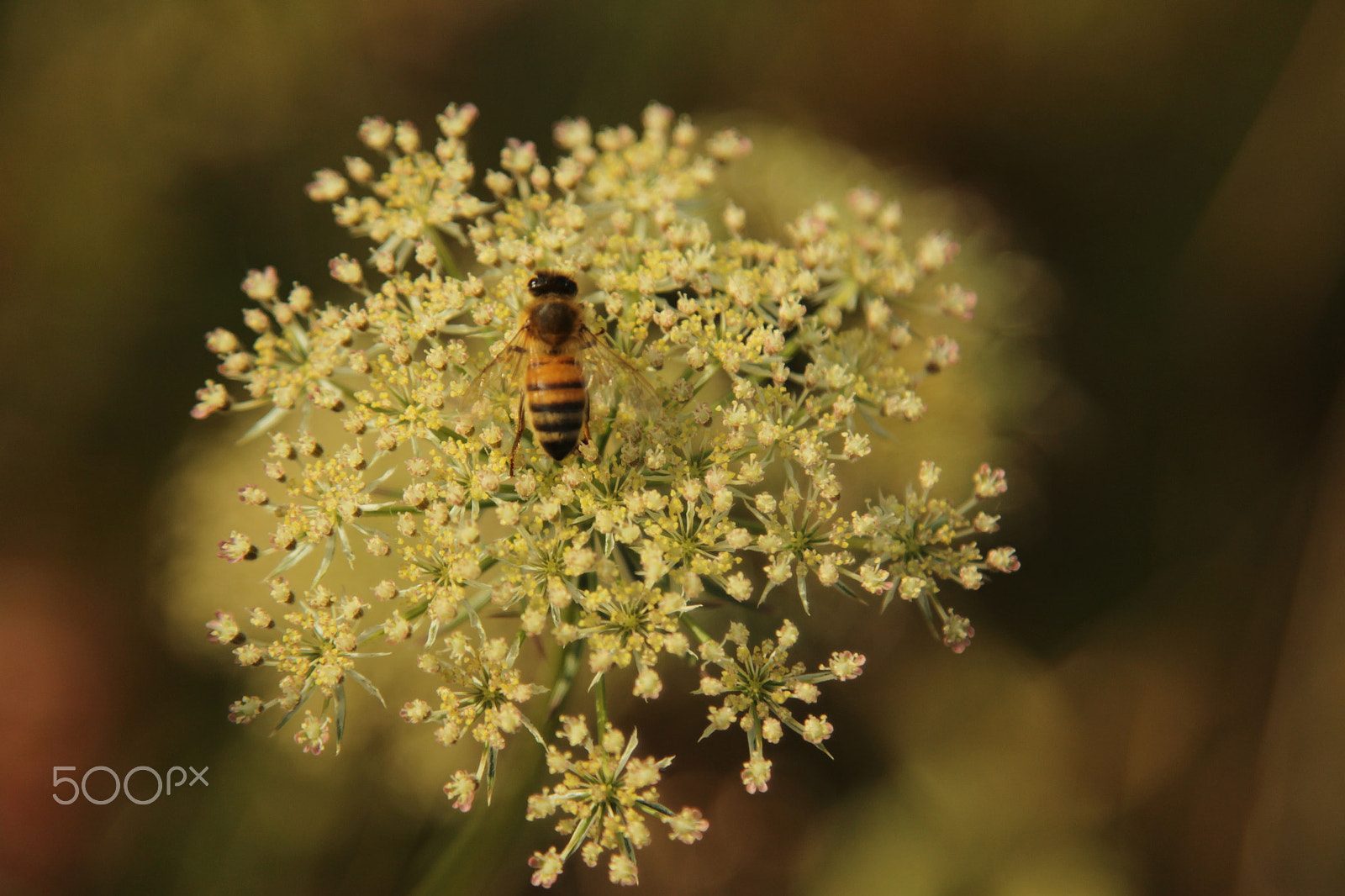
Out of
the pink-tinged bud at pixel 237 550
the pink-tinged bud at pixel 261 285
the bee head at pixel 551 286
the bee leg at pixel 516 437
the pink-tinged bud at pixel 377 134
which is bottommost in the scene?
the pink-tinged bud at pixel 237 550

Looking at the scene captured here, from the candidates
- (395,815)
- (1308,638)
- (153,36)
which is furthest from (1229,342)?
(153,36)

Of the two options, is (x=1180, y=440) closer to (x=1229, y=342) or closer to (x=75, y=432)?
(x=1229, y=342)

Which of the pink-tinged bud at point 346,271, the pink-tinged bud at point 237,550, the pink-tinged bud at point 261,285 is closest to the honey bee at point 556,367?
the pink-tinged bud at point 346,271

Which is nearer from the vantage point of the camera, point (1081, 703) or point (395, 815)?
point (395, 815)

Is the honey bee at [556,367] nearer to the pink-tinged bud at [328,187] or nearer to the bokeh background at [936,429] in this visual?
the pink-tinged bud at [328,187]

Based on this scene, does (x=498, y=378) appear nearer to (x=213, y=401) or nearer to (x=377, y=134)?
(x=213, y=401)

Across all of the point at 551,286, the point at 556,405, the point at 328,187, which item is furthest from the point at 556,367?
the point at 328,187

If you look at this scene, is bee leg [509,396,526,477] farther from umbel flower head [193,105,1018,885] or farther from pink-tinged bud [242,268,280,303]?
pink-tinged bud [242,268,280,303]
